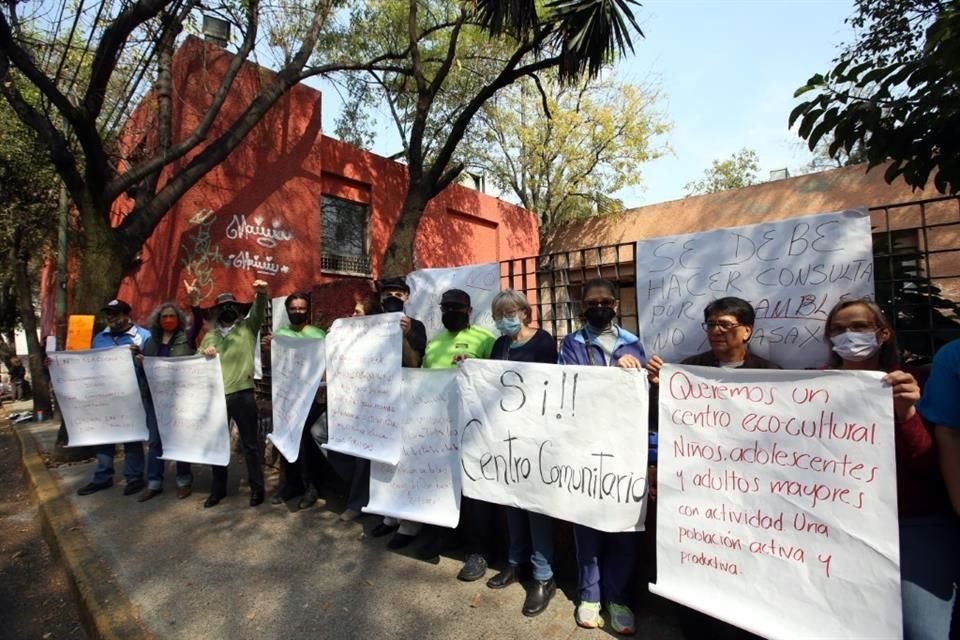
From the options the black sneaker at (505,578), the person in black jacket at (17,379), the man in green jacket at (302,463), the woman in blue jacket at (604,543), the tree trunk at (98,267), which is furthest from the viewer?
the person in black jacket at (17,379)

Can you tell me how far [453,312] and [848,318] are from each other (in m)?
2.26

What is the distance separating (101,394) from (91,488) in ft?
3.08

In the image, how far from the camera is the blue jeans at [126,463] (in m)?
5.19

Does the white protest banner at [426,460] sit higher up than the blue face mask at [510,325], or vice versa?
the blue face mask at [510,325]

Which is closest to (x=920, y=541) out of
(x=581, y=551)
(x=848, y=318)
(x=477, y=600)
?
(x=848, y=318)

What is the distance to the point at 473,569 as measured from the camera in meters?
3.21

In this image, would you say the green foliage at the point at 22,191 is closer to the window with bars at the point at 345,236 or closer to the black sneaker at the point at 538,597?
the window with bars at the point at 345,236

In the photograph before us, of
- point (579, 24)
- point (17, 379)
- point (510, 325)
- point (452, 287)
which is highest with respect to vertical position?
point (579, 24)

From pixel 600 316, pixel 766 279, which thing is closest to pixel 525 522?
pixel 600 316

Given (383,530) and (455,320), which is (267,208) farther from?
(383,530)

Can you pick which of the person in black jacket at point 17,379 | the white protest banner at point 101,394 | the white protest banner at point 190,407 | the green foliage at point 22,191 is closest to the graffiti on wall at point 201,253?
the white protest banner at point 101,394

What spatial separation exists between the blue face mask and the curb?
2528mm

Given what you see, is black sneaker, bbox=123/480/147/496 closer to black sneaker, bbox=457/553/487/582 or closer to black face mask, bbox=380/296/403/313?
black face mask, bbox=380/296/403/313

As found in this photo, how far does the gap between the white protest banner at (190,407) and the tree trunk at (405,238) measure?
149 inches
